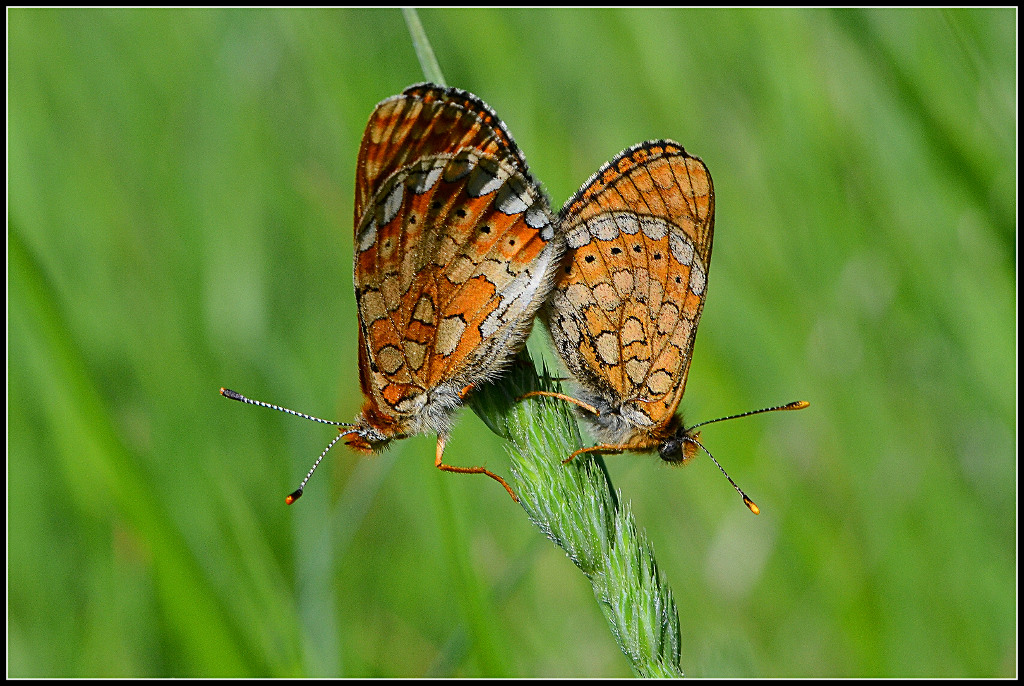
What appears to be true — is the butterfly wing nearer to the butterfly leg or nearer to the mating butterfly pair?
the mating butterfly pair

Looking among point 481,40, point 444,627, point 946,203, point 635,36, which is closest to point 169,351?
point 444,627

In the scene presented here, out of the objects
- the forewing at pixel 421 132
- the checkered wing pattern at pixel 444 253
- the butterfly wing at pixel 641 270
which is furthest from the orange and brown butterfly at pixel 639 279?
the forewing at pixel 421 132

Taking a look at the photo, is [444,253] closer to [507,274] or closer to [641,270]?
[507,274]

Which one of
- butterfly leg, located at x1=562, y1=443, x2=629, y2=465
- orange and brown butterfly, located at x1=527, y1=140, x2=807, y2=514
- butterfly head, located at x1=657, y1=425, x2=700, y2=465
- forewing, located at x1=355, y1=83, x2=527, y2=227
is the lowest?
butterfly head, located at x1=657, y1=425, x2=700, y2=465

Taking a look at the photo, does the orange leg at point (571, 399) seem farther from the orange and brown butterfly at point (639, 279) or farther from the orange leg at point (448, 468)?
the orange leg at point (448, 468)

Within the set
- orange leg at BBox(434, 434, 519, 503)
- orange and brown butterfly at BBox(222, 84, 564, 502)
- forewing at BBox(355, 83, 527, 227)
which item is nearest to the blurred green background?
orange leg at BBox(434, 434, 519, 503)

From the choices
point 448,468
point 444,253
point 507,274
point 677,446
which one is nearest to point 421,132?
point 444,253
